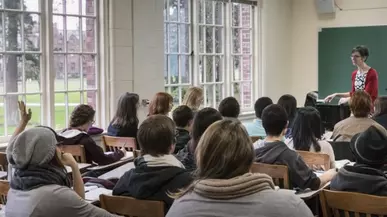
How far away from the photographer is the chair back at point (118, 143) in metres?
4.69

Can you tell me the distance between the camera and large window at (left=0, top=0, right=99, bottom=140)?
538 centimetres

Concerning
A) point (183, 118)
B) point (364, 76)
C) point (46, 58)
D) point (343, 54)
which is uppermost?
point (343, 54)

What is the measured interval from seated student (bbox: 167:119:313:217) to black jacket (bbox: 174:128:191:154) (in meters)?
2.22

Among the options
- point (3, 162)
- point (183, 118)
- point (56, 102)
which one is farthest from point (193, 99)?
point (3, 162)

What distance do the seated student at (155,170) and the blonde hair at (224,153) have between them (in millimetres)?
667

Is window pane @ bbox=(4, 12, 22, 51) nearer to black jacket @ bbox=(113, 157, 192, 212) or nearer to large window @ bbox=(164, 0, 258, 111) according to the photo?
large window @ bbox=(164, 0, 258, 111)

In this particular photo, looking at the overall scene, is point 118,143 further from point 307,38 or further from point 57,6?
point 307,38

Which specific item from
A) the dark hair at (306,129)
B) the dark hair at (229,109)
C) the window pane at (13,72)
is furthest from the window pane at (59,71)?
the dark hair at (306,129)

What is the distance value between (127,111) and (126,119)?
8 cm

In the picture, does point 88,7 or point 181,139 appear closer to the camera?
point 181,139

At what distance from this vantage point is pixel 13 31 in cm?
539

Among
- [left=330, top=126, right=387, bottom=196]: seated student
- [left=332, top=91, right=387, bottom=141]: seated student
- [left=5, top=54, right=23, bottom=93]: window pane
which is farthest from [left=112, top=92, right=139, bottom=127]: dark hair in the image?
[left=330, top=126, right=387, bottom=196]: seated student

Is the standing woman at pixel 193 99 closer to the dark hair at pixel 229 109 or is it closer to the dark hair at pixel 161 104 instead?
the dark hair at pixel 161 104

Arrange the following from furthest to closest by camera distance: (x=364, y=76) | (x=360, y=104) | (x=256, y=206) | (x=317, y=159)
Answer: (x=364, y=76) < (x=360, y=104) < (x=317, y=159) < (x=256, y=206)
